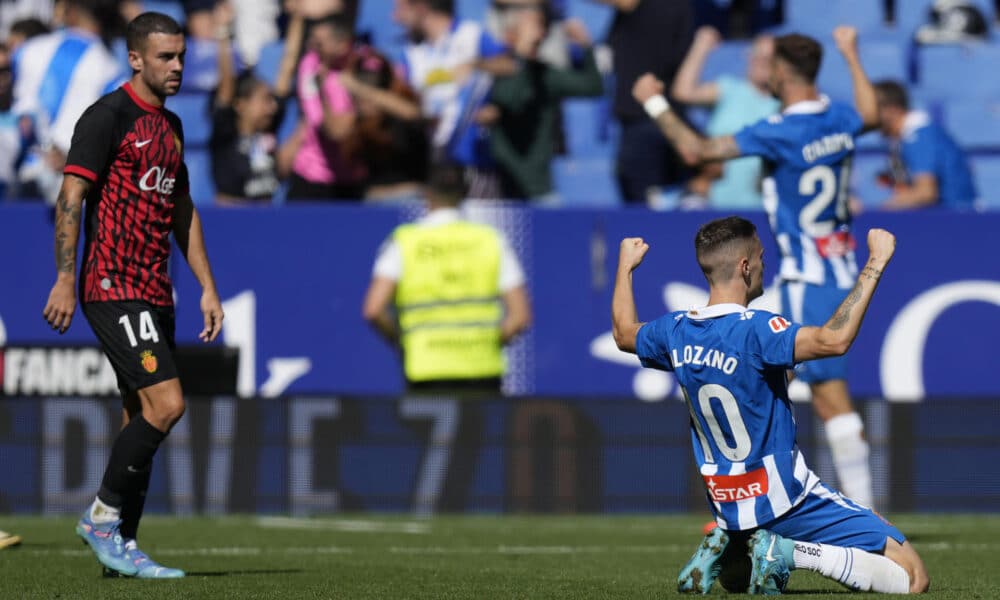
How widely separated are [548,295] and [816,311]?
3632mm

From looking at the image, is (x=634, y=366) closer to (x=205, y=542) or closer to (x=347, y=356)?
(x=347, y=356)

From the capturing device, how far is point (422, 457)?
10.7 metres

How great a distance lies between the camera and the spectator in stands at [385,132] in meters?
13.0

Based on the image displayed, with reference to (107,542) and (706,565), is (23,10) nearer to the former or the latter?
(107,542)

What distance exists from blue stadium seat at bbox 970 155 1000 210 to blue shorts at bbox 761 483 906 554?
8.19 meters

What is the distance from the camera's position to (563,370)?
1219 centimetres

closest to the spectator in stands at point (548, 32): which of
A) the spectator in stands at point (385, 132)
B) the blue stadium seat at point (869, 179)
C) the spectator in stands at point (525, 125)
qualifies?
the spectator in stands at point (525, 125)

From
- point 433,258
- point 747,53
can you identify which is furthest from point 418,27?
point 433,258

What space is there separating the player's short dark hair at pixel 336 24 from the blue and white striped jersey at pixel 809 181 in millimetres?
5158

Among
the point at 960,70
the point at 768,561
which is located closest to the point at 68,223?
the point at 768,561

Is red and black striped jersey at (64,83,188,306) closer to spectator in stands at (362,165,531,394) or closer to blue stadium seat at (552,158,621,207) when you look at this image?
spectator in stands at (362,165,531,394)

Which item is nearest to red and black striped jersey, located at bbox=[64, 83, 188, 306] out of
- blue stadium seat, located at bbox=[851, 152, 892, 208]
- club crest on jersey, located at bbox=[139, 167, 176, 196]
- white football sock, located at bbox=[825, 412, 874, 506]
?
club crest on jersey, located at bbox=[139, 167, 176, 196]

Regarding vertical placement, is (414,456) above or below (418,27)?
below

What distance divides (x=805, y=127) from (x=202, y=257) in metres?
3.13
